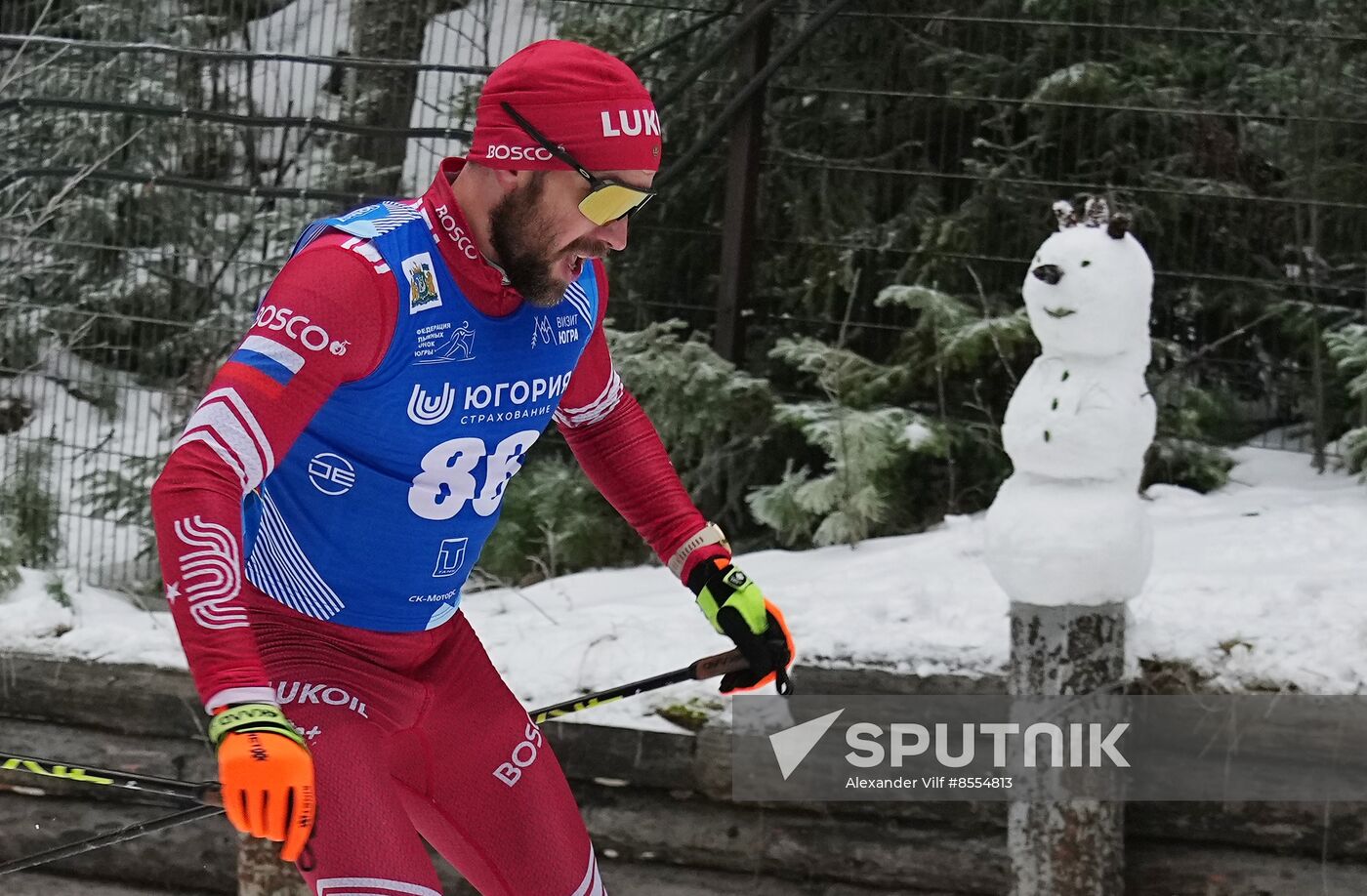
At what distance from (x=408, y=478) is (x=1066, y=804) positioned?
217 cm

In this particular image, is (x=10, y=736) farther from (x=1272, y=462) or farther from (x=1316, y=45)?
(x=1316, y=45)

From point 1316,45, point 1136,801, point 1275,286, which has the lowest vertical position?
point 1136,801

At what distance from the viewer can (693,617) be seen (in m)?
4.58

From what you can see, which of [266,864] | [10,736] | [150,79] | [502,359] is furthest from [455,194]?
[150,79]

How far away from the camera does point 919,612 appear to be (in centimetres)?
438

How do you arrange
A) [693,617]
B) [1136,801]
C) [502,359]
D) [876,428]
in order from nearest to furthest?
[502,359] → [1136,801] → [693,617] → [876,428]

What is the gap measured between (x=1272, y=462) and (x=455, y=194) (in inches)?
168

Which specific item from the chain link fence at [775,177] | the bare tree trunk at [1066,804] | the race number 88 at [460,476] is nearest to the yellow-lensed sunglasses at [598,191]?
the race number 88 at [460,476]

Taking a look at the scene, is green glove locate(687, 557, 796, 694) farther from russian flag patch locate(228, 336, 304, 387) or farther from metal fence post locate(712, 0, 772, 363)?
metal fence post locate(712, 0, 772, 363)

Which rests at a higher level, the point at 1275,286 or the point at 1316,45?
the point at 1316,45

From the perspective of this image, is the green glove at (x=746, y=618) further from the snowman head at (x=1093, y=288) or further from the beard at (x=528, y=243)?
the snowman head at (x=1093, y=288)

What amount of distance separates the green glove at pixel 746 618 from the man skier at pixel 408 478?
43 cm

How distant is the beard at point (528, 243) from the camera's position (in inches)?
94.0

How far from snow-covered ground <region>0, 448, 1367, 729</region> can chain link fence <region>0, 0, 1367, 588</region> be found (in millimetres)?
841
